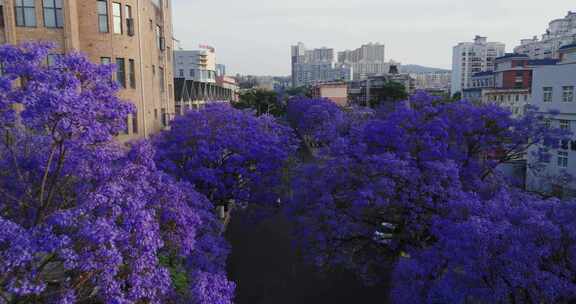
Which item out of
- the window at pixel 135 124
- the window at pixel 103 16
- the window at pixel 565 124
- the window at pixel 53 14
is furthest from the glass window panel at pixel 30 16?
the window at pixel 565 124

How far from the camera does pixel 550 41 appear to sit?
4459 inches

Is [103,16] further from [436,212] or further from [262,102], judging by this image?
[262,102]

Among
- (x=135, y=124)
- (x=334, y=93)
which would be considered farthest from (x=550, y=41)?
(x=135, y=124)

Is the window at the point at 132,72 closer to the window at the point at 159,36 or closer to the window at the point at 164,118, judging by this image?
the window at the point at 159,36

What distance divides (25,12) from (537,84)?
31.0 m

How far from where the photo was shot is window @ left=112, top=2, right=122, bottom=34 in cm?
2194

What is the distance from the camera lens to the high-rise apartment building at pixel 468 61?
124625 millimetres

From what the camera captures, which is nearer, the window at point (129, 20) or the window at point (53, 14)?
the window at point (53, 14)

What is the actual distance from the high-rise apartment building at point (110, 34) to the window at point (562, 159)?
1038 inches

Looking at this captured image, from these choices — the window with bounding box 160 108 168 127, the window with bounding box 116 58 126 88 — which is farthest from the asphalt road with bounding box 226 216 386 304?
the window with bounding box 160 108 168 127

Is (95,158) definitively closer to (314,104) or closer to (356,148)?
(356,148)

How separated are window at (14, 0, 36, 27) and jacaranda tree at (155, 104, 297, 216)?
7.82 metres

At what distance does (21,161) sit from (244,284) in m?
10.4

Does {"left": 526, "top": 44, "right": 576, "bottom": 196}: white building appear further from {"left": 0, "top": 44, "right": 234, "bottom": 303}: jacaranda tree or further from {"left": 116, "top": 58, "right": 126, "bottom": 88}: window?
{"left": 0, "top": 44, "right": 234, "bottom": 303}: jacaranda tree
